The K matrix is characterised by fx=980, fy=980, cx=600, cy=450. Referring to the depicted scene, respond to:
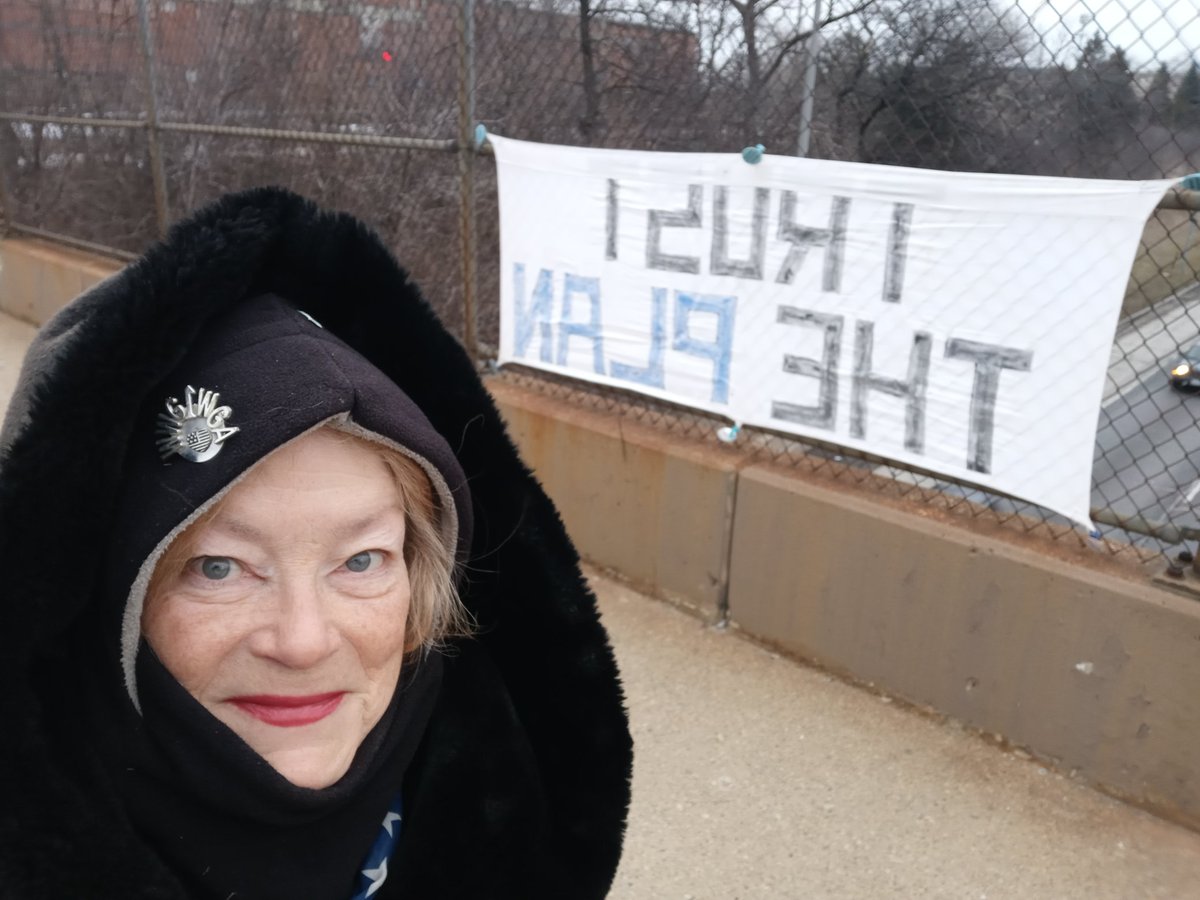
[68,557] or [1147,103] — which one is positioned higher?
[1147,103]

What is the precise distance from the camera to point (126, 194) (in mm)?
7730

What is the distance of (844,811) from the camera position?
278cm

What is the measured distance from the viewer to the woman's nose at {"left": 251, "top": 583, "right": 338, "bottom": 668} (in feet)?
3.35

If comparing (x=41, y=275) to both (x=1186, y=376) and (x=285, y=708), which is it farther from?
(x=285, y=708)

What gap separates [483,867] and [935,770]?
2.05m

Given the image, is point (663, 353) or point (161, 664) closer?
point (161, 664)

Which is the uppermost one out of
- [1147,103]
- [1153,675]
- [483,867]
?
[1147,103]

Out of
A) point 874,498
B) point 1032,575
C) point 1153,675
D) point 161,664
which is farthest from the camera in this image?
point 874,498

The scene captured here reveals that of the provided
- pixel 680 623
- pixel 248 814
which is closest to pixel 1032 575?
pixel 680 623

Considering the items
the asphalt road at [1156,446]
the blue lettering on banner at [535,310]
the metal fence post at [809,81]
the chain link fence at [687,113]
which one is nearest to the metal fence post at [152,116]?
the chain link fence at [687,113]

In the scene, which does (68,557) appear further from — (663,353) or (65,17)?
A: (65,17)

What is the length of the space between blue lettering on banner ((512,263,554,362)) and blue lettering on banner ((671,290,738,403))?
0.67 metres

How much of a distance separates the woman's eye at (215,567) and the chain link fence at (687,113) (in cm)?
253

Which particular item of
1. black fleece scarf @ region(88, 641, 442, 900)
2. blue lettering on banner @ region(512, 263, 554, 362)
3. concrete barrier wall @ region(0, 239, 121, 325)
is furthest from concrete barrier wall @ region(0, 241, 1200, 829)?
concrete barrier wall @ region(0, 239, 121, 325)
